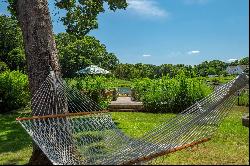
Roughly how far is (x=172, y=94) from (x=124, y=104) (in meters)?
2.11

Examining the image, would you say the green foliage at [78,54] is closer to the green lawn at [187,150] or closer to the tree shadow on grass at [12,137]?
the tree shadow on grass at [12,137]

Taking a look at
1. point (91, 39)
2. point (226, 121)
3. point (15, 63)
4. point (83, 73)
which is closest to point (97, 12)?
point (226, 121)

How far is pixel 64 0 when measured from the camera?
46.3 feet

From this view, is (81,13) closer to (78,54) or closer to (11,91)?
(11,91)

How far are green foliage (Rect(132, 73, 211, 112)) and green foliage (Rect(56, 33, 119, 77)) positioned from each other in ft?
119

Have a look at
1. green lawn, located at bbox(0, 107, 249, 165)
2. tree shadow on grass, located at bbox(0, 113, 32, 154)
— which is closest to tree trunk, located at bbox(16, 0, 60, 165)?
green lawn, located at bbox(0, 107, 249, 165)

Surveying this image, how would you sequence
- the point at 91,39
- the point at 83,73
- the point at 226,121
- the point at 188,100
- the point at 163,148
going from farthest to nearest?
the point at 91,39 → the point at 83,73 → the point at 188,100 → the point at 226,121 → the point at 163,148

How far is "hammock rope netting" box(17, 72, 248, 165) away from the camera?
5.37m

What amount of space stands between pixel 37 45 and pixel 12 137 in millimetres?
4124

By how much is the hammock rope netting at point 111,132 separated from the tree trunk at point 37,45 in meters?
0.23

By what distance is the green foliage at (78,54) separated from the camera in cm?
5603

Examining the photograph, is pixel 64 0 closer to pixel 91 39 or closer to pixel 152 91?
pixel 152 91

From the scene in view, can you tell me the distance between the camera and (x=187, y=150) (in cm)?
795

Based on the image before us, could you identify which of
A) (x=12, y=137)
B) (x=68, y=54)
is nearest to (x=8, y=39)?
(x=68, y=54)
